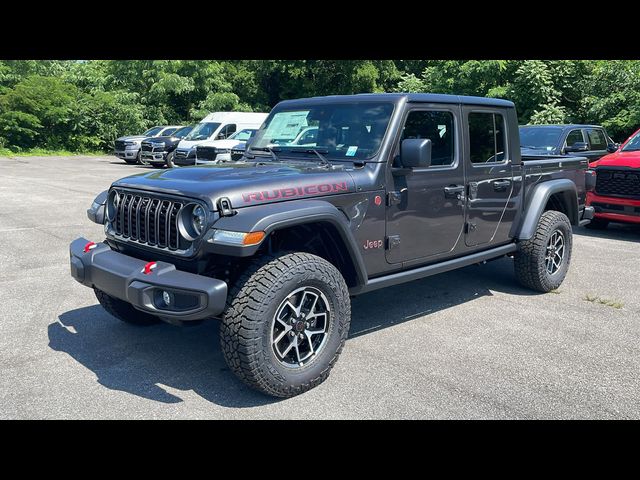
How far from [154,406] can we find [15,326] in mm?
2025

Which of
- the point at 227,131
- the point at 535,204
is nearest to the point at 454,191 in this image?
the point at 535,204

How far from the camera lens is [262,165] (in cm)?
437

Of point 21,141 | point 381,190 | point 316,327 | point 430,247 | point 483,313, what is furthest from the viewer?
point 21,141

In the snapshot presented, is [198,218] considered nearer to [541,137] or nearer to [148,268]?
[148,268]

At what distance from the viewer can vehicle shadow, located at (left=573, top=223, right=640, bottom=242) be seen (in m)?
9.12

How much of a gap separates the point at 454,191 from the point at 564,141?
7051 mm

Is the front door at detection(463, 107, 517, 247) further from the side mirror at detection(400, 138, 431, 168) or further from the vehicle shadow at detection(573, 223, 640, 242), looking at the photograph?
the vehicle shadow at detection(573, 223, 640, 242)

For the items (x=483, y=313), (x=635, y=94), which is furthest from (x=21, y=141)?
(x=483, y=313)

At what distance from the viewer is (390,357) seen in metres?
4.20

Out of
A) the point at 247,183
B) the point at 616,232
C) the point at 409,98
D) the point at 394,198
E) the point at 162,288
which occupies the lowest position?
the point at 616,232

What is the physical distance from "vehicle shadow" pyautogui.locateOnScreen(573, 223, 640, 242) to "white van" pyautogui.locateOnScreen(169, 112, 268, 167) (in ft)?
37.5

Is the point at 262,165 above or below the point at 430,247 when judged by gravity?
above

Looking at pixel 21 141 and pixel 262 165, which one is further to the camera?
pixel 21 141

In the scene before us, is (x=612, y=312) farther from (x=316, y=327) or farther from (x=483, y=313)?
(x=316, y=327)
